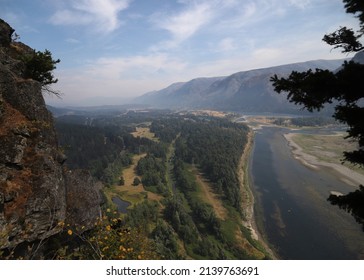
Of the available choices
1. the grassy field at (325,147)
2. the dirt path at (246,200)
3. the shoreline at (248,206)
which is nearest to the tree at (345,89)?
the shoreline at (248,206)

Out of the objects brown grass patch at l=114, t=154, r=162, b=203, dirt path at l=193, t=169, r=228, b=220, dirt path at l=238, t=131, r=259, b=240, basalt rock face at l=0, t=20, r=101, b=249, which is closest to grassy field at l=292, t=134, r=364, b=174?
dirt path at l=238, t=131, r=259, b=240

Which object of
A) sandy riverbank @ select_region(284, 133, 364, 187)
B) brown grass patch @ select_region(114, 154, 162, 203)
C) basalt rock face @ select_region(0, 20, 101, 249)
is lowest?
sandy riverbank @ select_region(284, 133, 364, 187)

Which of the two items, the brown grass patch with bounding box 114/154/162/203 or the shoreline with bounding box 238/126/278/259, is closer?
the shoreline with bounding box 238/126/278/259

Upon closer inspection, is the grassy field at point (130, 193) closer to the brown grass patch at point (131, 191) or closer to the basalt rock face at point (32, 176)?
the brown grass patch at point (131, 191)

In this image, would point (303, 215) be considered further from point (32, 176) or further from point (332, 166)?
point (32, 176)

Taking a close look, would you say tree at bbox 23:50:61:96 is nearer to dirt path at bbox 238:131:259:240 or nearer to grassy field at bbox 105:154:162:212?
dirt path at bbox 238:131:259:240

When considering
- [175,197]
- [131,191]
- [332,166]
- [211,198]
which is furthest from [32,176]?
[332,166]
